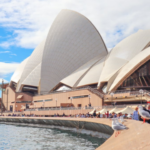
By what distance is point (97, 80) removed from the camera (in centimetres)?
3516

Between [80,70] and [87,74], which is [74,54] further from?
[87,74]

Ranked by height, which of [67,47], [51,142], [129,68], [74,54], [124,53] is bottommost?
[51,142]

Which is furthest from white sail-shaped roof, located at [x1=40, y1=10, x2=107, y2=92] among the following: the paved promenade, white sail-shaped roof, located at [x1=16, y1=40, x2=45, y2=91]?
the paved promenade

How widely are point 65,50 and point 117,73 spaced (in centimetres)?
1387

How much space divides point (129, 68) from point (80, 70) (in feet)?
40.1

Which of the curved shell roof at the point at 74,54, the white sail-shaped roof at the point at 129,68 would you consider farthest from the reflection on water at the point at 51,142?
the curved shell roof at the point at 74,54

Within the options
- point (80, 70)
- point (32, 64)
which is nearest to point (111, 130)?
point (80, 70)

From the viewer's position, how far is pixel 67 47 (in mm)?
43375

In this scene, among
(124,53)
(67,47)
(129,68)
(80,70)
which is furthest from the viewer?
(67,47)

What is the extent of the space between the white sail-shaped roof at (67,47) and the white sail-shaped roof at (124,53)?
5006 mm

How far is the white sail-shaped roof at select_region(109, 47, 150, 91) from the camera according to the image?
29.5m

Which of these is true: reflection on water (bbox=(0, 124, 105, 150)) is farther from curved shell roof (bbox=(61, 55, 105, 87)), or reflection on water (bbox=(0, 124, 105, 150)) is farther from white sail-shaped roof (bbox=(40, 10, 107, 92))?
white sail-shaped roof (bbox=(40, 10, 107, 92))

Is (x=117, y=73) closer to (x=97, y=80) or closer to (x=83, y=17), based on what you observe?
(x=97, y=80)

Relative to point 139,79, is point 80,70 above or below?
above
